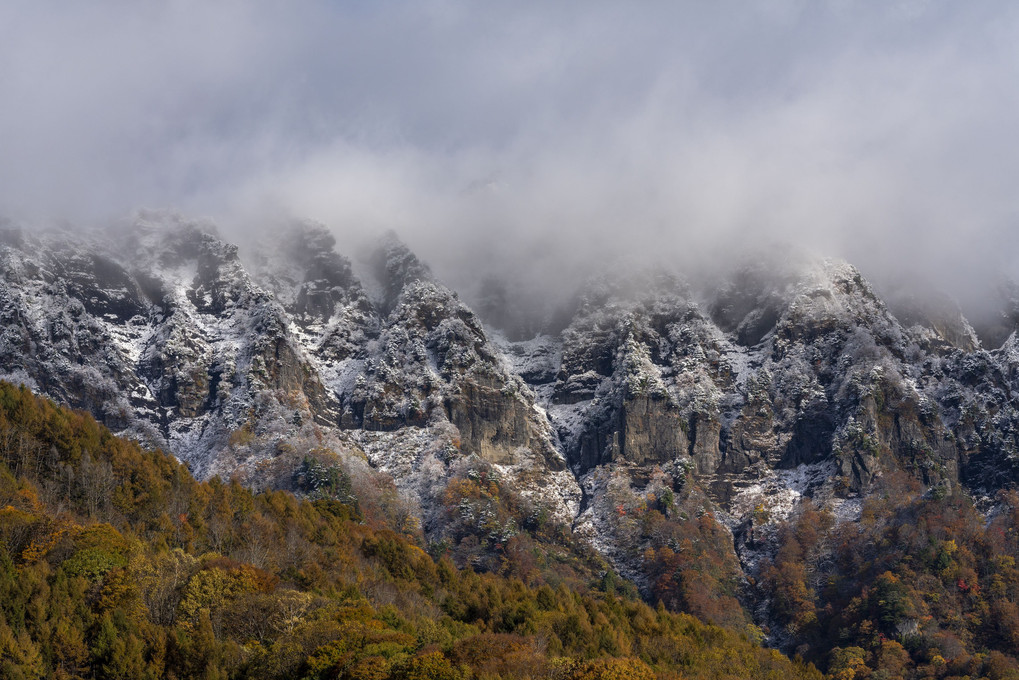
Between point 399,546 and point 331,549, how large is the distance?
13.0 meters

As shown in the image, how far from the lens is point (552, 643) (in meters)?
108

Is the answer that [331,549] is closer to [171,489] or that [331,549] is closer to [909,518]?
[171,489]

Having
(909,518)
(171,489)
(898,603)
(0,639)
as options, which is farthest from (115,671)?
(909,518)

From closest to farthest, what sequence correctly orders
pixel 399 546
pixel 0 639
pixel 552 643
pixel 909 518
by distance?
pixel 0 639
pixel 552 643
pixel 399 546
pixel 909 518

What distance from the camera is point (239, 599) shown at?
100188 mm

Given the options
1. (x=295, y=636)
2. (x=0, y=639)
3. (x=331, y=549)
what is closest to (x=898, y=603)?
(x=331, y=549)

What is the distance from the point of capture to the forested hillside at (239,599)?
86.4 metres

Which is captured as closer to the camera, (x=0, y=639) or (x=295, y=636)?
(x=0, y=639)

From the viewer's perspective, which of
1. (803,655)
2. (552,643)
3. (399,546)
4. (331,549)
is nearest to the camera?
(552,643)

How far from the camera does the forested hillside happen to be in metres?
86.4

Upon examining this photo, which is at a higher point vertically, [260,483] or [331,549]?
[260,483]

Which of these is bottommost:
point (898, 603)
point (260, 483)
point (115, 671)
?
point (115, 671)

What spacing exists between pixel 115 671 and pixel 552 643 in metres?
44.8

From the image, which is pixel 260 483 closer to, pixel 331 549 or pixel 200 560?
pixel 331 549
